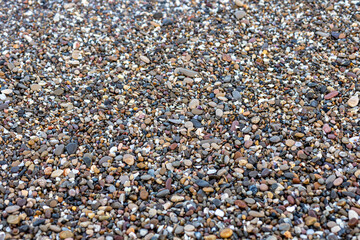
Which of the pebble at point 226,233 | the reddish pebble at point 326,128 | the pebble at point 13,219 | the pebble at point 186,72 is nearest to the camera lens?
the pebble at point 226,233

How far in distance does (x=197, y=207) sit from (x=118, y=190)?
618 mm

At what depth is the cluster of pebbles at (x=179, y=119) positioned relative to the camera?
2514mm

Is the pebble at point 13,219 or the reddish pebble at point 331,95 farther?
the reddish pebble at point 331,95

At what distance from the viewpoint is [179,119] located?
3.17 metres

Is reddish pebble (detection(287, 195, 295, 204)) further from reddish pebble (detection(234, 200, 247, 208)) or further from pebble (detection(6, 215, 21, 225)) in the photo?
pebble (detection(6, 215, 21, 225))

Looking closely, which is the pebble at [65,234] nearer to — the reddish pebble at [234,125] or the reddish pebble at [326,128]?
the reddish pebble at [234,125]

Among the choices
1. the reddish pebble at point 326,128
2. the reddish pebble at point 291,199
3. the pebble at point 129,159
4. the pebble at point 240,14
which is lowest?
the pebble at point 129,159

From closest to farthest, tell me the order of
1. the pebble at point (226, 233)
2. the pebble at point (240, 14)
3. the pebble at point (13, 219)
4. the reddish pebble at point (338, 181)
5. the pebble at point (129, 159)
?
the pebble at point (226, 233) < the pebble at point (13, 219) < the reddish pebble at point (338, 181) < the pebble at point (129, 159) < the pebble at point (240, 14)

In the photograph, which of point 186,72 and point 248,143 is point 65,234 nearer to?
point 248,143

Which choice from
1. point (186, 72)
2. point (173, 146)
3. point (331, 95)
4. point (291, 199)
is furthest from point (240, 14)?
point (291, 199)

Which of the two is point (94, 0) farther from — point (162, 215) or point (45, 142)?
point (162, 215)

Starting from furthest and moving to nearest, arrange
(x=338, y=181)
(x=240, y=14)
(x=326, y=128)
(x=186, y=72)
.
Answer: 1. (x=240, y=14)
2. (x=186, y=72)
3. (x=326, y=128)
4. (x=338, y=181)

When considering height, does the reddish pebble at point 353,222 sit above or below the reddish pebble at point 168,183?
above

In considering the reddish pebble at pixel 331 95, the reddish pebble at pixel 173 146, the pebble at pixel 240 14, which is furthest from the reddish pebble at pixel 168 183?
the pebble at pixel 240 14
